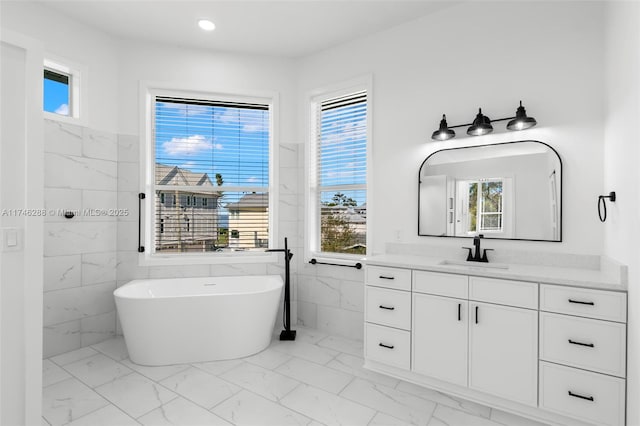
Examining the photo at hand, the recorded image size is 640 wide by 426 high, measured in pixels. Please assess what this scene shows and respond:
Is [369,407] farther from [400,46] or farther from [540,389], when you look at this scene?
[400,46]

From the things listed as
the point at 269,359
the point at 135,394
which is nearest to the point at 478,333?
the point at 269,359

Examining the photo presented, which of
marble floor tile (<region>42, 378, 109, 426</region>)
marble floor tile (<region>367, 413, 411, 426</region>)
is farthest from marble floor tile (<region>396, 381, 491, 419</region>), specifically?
marble floor tile (<region>42, 378, 109, 426</region>)

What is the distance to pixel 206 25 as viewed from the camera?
2.98 metres

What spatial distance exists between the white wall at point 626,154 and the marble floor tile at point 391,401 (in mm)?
1011

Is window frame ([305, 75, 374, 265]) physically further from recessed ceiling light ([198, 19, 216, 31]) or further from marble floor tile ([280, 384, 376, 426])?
marble floor tile ([280, 384, 376, 426])

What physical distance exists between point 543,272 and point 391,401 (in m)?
1.26

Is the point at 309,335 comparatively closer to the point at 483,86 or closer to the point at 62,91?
the point at 483,86

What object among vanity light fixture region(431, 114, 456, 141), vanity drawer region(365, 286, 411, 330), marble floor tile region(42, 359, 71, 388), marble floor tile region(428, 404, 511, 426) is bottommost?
marble floor tile region(42, 359, 71, 388)

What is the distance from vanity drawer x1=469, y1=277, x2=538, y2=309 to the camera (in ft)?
6.24

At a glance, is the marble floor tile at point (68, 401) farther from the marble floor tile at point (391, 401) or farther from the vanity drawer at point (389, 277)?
the vanity drawer at point (389, 277)

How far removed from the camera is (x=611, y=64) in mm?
1939

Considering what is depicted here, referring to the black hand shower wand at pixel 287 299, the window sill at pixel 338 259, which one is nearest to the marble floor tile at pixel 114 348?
the black hand shower wand at pixel 287 299

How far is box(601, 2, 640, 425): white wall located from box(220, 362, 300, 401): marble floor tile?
1.90 meters

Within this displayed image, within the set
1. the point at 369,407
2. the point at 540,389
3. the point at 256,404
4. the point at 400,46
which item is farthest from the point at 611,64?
the point at 256,404
